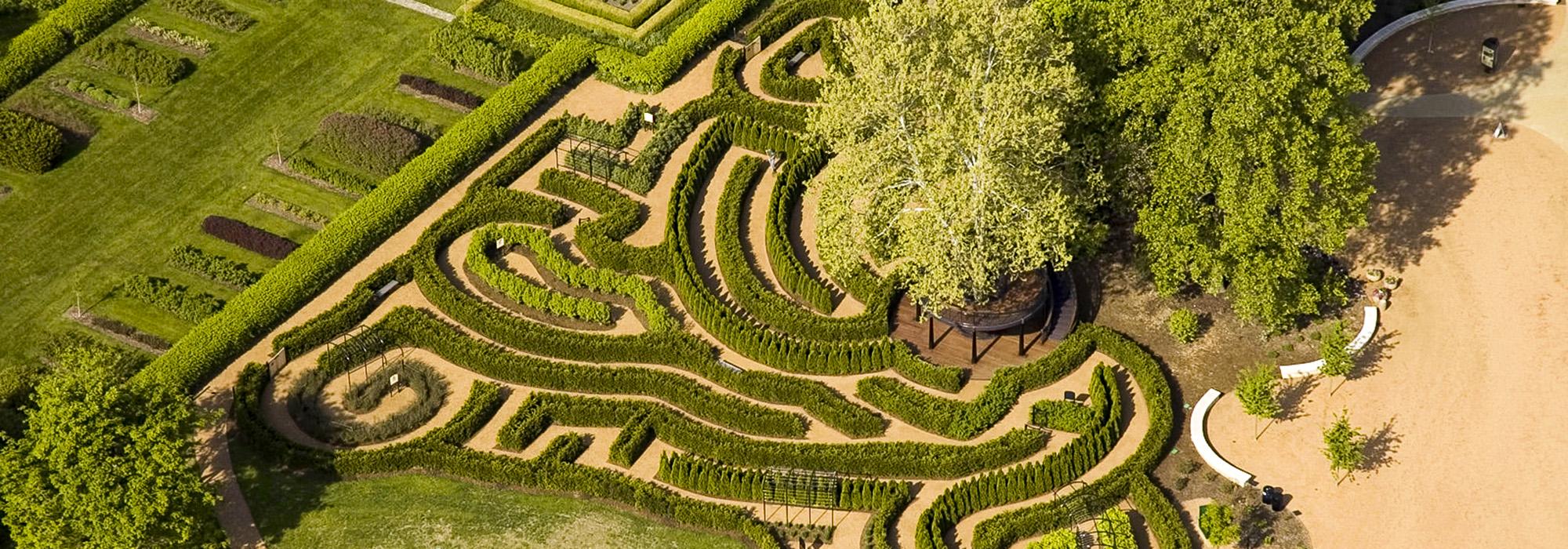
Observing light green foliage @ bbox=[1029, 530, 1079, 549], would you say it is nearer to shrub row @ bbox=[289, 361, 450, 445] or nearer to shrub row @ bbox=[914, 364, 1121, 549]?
shrub row @ bbox=[914, 364, 1121, 549]

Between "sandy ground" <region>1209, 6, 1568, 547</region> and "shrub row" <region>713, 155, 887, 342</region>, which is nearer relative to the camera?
"sandy ground" <region>1209, 6, 1568, 547</region>

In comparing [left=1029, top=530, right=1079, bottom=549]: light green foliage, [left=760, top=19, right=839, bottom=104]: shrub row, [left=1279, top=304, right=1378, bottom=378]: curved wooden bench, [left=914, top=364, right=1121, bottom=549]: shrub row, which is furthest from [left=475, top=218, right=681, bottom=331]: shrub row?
[left=1279, top=304, right=1378, bottom=378]: curved wooden bench

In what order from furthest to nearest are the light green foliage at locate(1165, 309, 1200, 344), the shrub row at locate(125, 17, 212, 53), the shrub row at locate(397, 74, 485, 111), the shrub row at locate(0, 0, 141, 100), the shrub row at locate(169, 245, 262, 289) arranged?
the shrub row at locate(125, 17, 212, 53) < the shrub row at locate(0, 0, 141, 100) < the shrub row at locate(397, 74, 485, 111) < the shrub row at locate(169, 245, 262, 289) < the light green foliage at locate(1165, 309, 1200, 344)

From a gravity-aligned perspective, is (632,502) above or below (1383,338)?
below

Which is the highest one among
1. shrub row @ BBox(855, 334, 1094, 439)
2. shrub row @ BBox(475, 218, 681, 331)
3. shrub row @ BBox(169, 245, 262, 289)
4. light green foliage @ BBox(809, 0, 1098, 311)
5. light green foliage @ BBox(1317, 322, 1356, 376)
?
light green foliage @ BBox(809, 0, 1098, 311)

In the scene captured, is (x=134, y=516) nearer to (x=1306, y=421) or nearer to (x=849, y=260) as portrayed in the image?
(x=849, y=260)

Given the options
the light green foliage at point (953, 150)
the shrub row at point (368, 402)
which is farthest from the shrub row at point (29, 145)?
the light green foliage at point (953, 150)

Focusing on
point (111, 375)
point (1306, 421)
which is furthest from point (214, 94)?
point (1306, 421)
